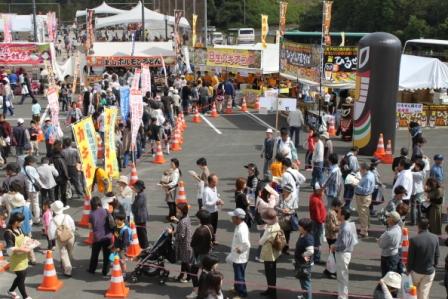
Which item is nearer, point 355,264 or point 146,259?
point 146,259

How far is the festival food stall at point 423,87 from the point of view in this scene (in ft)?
82.0

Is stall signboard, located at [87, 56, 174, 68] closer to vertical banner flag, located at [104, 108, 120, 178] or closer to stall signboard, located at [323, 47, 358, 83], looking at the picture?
stall signboard, located at [323, 47, 358, 83]

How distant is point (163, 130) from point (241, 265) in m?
12.2

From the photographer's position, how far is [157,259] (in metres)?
10.2

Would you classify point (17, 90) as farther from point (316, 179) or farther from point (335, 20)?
point (335, 20)

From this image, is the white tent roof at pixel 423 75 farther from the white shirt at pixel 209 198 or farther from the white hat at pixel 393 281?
the white hat at pixel 393 281

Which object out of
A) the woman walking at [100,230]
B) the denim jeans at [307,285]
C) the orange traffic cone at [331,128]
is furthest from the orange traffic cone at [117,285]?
the orange traffic cone at [331,128]

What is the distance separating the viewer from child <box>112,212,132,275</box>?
33.2 feet

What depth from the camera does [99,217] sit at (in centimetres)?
1030

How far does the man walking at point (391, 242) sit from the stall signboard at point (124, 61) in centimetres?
2706

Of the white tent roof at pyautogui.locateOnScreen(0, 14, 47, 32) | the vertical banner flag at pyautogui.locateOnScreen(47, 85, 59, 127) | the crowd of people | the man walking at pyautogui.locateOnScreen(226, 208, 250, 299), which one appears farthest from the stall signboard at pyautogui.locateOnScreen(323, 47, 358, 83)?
the white tent roof at pyautogui.locateOnScreen(0, 14, 47, 32)

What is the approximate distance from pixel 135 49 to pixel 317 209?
27.4m

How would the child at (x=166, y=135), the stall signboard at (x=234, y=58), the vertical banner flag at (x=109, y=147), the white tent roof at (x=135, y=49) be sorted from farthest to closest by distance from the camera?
the white tent roof at (x=135, y=49)
the stall signboard at (x=234, y=58)
the child at (x=166, y=135)
the vertical banner flag at (x=109, y=147)

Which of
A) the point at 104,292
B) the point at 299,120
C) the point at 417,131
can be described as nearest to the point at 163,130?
the point at 299,120
